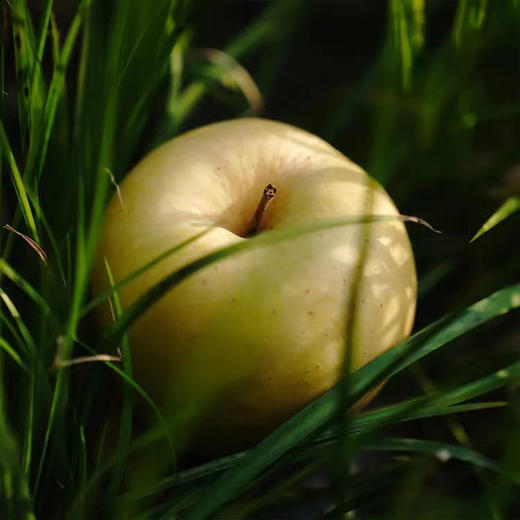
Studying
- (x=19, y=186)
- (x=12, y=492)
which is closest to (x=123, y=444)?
(x=12, y=492)

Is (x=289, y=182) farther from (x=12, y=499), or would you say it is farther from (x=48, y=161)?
(x=12, y=499)

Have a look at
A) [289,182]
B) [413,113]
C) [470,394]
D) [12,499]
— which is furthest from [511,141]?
[12,499]

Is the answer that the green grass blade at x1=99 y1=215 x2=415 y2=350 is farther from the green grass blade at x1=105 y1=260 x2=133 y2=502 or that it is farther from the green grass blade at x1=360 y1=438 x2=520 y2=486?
the green grass blade at x1=360 y1=438 x2=520 y2=486

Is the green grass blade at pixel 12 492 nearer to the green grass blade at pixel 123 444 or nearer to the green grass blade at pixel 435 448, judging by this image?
the green grass blade at pixel 123 444

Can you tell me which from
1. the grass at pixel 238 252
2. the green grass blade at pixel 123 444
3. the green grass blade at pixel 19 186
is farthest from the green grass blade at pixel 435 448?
the green grass blade at pixel 19 186

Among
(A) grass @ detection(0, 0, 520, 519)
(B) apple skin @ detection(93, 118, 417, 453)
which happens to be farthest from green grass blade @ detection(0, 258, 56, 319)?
(B) apple skin @ detection(93, 118, 417, 453)

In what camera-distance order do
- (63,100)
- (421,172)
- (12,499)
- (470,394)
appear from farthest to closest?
(421,172) < (63,100) < (470,394) < (12,499)
